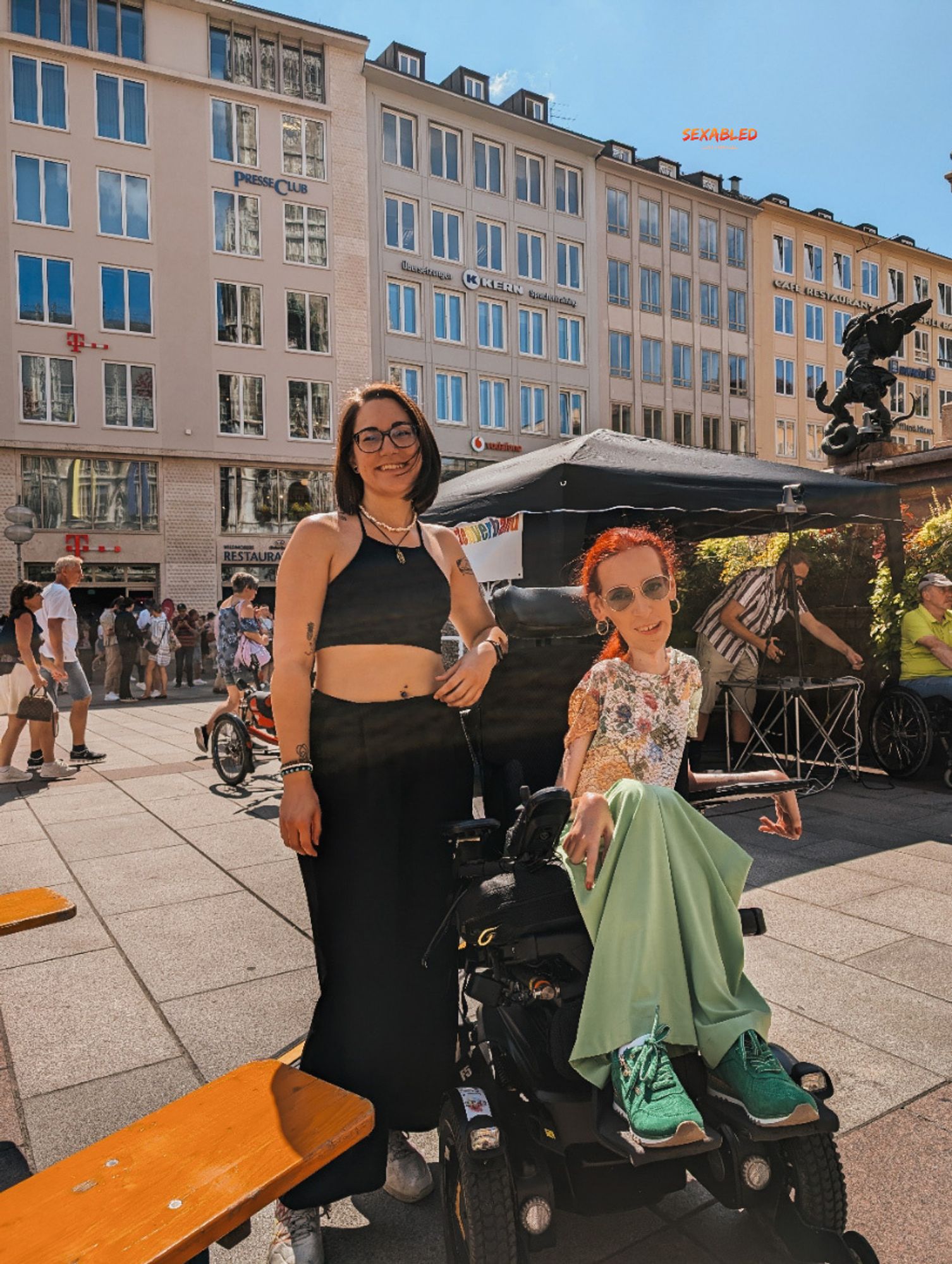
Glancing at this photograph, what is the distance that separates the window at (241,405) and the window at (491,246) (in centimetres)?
1077

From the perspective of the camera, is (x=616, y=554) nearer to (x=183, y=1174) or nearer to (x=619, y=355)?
(x=183, y=1174)

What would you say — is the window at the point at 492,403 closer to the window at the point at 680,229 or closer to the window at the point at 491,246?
the window at the point at 491,246

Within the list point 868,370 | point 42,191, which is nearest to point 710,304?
point 42,191

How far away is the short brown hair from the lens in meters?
2.22

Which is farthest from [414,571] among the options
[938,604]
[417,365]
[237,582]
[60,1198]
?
[417,365]

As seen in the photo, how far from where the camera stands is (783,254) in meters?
46.7

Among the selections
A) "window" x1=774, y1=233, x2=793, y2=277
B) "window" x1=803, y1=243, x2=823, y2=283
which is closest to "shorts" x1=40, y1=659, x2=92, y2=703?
"window" x1=774, y1=233, x2=793, y2=277

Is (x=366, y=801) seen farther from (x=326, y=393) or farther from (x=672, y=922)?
(x=326, y=393)

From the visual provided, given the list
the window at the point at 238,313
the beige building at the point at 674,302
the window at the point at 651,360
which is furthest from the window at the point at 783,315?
the window at the point at 238,313

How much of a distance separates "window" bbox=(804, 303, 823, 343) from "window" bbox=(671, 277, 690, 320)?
8132mm

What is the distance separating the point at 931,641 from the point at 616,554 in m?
5.46

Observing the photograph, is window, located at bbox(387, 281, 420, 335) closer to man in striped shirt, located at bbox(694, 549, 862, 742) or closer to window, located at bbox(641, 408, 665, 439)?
window, located at bbox(641, 408, 665, 439)

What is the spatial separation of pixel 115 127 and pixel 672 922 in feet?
112

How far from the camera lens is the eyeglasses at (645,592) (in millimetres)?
2357
